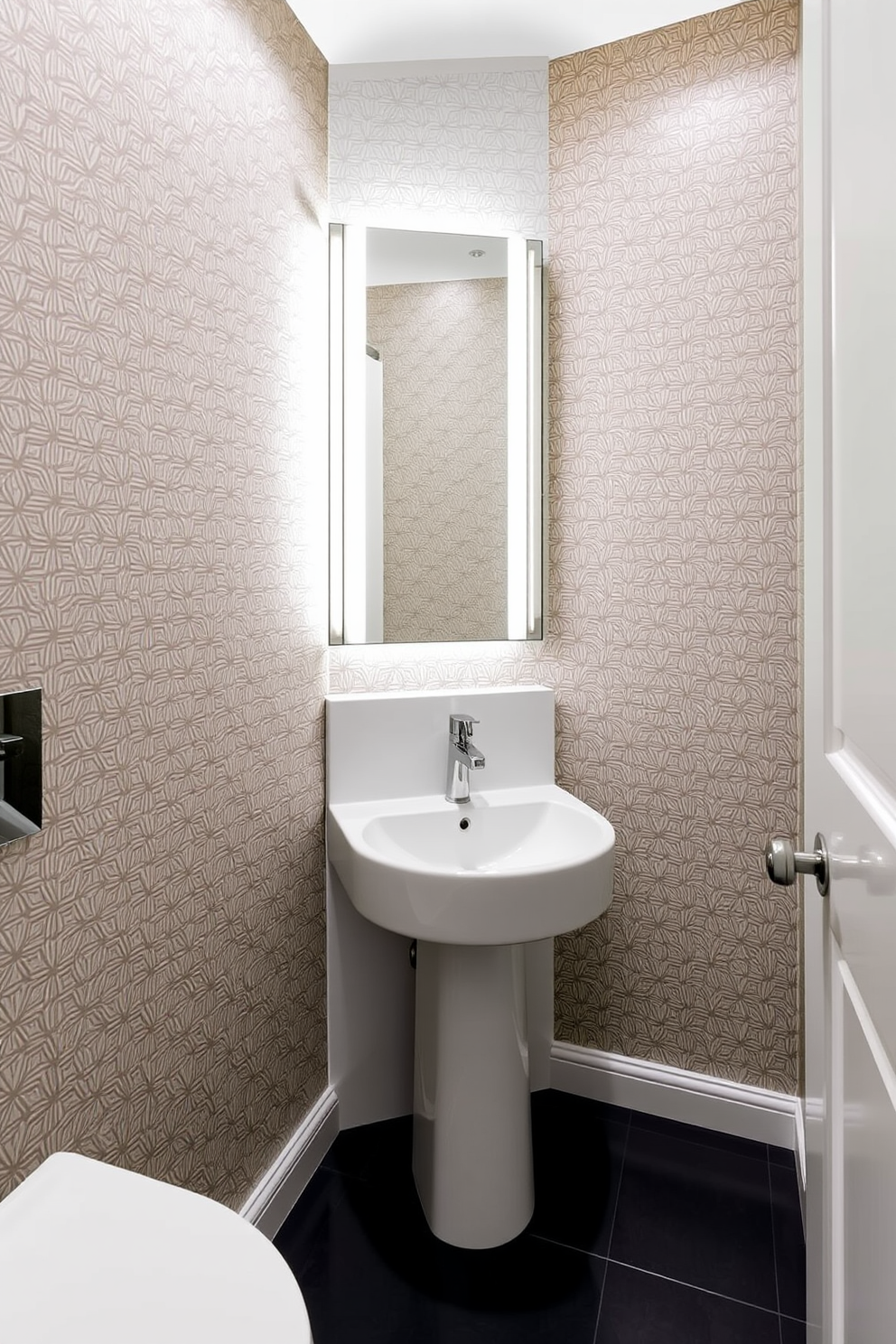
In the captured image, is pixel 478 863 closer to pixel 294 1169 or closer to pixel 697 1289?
pixel 294 1169

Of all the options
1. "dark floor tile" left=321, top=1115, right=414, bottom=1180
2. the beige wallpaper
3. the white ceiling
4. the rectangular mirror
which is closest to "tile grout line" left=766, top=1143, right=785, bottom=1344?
the beige wallpaper

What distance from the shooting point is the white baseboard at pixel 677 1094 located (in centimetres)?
169

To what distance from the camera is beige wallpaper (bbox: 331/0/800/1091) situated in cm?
162

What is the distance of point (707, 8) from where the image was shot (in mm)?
1598

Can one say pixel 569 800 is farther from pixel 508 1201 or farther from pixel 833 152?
pixel 833 152

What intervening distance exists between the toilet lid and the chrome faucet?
0.93 m

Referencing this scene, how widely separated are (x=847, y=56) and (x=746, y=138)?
3.95ft

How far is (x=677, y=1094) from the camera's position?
1768mm

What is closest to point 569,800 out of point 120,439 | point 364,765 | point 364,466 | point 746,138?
point 364,765

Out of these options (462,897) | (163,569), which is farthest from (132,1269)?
(163,569)

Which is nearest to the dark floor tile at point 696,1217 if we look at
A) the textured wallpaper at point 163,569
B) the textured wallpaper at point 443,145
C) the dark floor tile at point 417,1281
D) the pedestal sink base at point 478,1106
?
the dark floor tile at point 417,1281

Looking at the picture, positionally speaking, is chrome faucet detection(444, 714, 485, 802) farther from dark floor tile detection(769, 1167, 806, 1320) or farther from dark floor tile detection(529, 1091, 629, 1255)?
dark floor tile detection(769, 1167, 806, 1320)

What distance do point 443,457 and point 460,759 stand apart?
670 mm

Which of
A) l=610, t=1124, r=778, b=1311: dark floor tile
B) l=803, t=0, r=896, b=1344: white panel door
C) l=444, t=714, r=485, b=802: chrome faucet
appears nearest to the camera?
l=803, t=0, r=896, b=1344: white panel door
